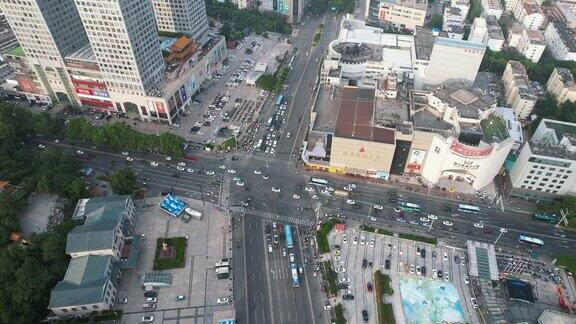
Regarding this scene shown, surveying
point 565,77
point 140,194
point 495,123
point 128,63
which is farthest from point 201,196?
point 565,77

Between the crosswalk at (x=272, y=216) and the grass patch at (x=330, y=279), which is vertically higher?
the grass patch at (x=330, y=279)

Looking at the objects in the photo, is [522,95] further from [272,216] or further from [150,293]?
[150,293]

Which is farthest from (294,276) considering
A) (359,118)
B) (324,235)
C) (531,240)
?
(531,240)

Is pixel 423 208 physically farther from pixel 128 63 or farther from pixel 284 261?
pixel 128 63

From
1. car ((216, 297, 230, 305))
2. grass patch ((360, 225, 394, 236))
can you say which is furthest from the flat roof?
car ((216, 297, 230, 305))

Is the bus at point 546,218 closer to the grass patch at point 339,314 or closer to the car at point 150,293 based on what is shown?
the grass patch at point 339,314

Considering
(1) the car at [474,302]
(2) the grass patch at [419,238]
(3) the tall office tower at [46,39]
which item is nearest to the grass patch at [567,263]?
(1) the car at [474,302]
